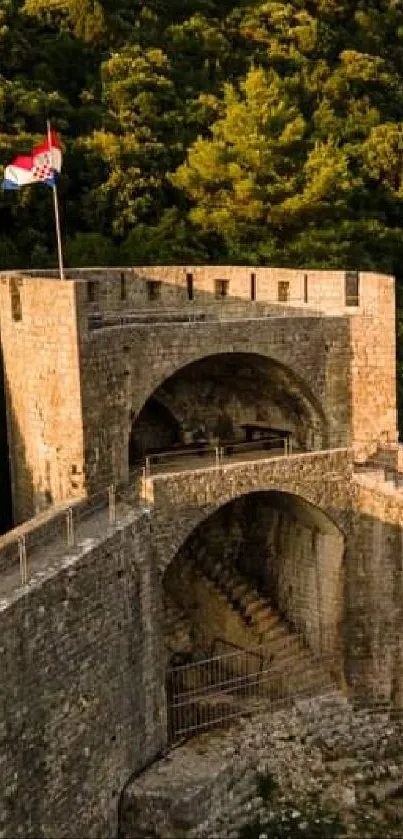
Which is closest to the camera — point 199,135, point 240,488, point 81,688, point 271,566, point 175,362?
point 81,688

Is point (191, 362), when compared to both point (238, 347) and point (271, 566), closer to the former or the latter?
point (238, 347)

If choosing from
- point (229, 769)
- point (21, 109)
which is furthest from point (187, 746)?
point (21, 109)

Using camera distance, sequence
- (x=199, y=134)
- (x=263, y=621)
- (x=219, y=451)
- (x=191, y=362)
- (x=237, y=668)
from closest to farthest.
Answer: (x=191, y=362) → (x=237, y=668) → (x=263, y=621) → (x=219, y=451) → (x=199, y=134)

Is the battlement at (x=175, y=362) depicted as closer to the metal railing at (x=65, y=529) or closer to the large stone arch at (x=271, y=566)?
the metal railing at (x=65, y=529)

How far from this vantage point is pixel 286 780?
50.4ft

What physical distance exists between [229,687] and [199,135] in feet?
61.1

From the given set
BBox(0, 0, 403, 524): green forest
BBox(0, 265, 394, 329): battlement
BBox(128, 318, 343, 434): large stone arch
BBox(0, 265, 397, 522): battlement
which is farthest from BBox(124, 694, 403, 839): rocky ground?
BBox(0, 0, 403, 524): green forest

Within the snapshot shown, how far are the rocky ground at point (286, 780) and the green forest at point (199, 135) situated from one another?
951cm

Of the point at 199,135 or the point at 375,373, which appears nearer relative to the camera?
the point at 375,373

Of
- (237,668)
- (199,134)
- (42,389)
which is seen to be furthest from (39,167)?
(199,134)

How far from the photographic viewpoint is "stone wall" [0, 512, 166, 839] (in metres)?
11.5

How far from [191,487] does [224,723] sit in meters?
3.93

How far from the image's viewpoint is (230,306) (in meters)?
20.3

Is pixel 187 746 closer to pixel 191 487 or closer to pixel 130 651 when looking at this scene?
pixel 130 651
